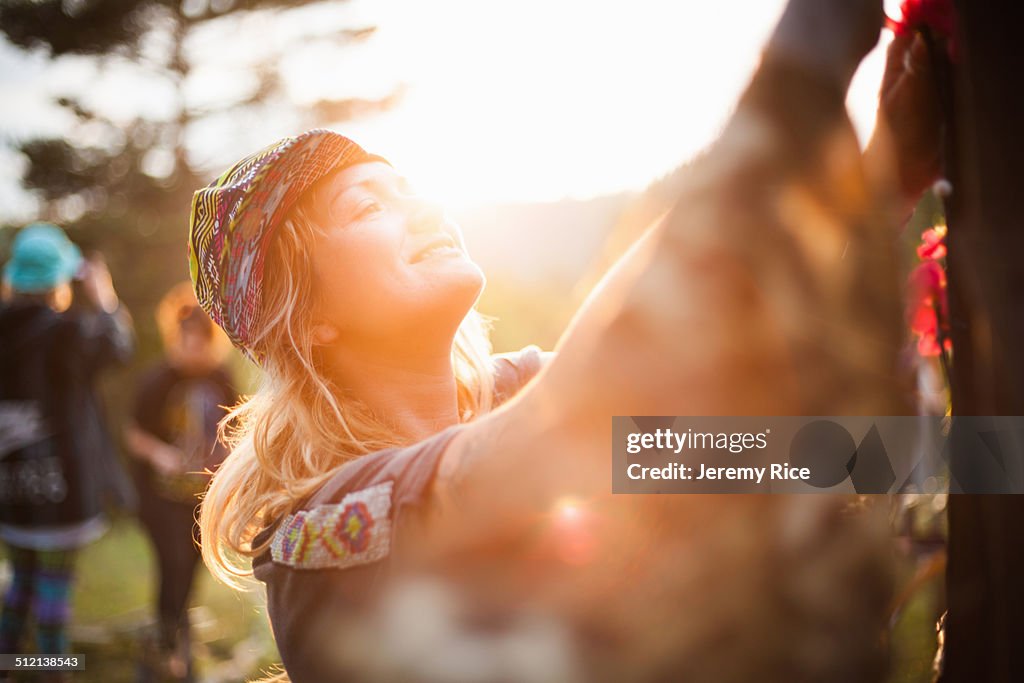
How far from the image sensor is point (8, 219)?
1300 cm

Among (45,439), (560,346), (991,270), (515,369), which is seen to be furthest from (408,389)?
(45,439)

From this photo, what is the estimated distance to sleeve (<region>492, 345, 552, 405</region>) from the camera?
5.13 ft

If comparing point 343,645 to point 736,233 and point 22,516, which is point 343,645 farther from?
point 22,516

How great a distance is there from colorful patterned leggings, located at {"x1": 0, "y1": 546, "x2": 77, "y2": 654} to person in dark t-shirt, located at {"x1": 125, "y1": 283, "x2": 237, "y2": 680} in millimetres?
717

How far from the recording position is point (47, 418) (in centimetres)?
461

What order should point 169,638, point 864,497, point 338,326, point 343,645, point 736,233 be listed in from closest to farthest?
point 736,233
point 864,497
point 343,645
point 338,326
point 169,638

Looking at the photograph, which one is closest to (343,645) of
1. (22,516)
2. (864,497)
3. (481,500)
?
(481,500)

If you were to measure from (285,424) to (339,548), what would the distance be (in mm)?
553

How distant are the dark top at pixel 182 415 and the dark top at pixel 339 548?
445cm

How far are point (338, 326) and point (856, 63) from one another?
978mm

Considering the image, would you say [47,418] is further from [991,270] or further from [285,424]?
[991,270]

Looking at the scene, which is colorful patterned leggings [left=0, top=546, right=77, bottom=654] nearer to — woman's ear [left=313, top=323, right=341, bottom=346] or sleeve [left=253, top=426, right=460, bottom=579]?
woman's ear [left=313, top=323, right=341, bottom=346]
